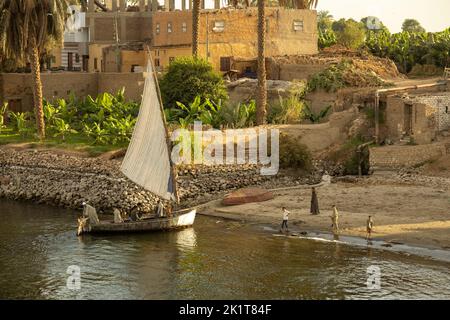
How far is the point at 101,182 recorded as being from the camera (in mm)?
48344

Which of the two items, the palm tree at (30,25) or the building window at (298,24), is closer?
the palm tree at (30,25)

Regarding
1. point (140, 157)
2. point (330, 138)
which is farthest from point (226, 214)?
point (330, 138)

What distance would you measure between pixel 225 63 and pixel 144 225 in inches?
1184

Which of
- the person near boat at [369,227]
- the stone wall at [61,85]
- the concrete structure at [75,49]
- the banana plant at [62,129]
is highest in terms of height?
the concrete structure at [75,49]

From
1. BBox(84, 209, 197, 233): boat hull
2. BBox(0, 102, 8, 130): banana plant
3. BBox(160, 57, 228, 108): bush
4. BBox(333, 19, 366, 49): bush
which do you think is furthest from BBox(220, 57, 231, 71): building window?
BBox(84, 209, 197, 233): boat hull

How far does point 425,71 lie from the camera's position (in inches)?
2717

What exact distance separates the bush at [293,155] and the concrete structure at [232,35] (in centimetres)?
1805

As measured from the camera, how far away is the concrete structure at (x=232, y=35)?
2692 inches

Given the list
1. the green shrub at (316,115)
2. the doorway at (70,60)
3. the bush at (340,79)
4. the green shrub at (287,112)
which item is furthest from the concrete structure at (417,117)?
the doorway at (70,60)

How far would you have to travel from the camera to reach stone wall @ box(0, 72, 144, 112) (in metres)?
64.2

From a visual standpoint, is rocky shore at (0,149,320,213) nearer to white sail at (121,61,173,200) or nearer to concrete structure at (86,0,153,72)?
white sail at (121,61,173,200)

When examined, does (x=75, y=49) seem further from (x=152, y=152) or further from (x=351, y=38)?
(x=152, y=152)

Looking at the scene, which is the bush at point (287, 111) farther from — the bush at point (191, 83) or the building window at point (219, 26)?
the building window at point (219, 26)

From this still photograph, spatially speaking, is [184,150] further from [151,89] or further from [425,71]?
[425,71]
